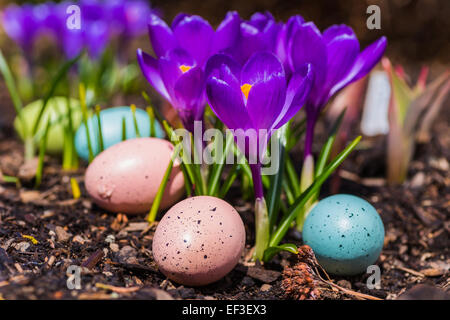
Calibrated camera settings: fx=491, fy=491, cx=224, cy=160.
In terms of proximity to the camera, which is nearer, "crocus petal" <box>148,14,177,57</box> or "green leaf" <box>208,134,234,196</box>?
"crocus petal" <box>148,14,177,57</box>

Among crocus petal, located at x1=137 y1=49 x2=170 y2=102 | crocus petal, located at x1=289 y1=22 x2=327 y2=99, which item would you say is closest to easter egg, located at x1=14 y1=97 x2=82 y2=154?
crocus petal, located at x1=137 y1=49 x2=170 y2=102

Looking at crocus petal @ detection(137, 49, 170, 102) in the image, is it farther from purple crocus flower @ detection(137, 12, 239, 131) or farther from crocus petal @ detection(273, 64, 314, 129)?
crocus petal @ detection(273, 64, 314, 129)

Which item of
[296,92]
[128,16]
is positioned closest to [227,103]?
[296,92]

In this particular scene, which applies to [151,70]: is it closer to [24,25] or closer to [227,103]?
[227,103]

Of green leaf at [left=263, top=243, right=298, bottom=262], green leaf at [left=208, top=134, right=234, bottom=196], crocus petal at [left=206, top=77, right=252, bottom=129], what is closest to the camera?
crocus petal at [left=206, top=77, right=252, bottom=129]

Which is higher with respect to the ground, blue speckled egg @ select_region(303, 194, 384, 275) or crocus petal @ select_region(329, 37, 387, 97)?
crocus petal @ select_region(329, 37, 387, 97)
